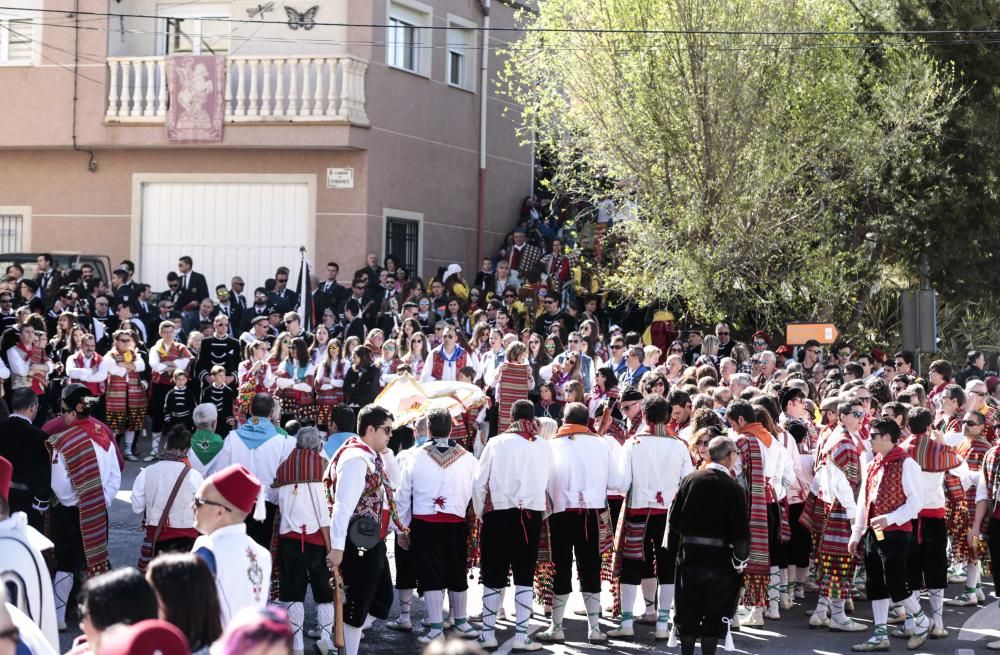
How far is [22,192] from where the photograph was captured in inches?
1047

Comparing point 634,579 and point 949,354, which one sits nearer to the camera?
point 634,579

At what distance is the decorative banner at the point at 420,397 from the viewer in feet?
44.0

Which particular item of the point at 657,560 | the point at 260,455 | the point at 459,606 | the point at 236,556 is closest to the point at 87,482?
the point at 260,455

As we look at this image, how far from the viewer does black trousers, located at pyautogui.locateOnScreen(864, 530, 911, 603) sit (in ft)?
34.2

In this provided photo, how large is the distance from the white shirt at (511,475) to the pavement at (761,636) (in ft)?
3.41

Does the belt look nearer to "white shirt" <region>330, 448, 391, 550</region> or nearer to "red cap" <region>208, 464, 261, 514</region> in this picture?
"white shirt" <region>330, 448, 391, 550</region>

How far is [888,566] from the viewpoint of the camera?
1047 cm

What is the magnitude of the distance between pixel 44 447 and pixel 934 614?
6.86 m

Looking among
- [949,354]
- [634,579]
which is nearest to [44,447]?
[634,579]

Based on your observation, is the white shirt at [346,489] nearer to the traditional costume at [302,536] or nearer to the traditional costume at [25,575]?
the traditional costume at [302,536]

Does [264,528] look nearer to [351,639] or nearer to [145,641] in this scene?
[351,639]

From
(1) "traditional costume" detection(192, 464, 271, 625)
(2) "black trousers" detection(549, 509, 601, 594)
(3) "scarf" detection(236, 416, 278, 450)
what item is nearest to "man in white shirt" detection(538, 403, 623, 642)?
(2) "black trousers" detection(549, 509, 601, 594)

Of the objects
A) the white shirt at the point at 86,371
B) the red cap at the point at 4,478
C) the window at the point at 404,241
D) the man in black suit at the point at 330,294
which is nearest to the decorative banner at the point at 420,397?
the white shirt at the point at 86,371

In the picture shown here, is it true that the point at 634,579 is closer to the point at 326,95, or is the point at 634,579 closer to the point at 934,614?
the point at 934,614
